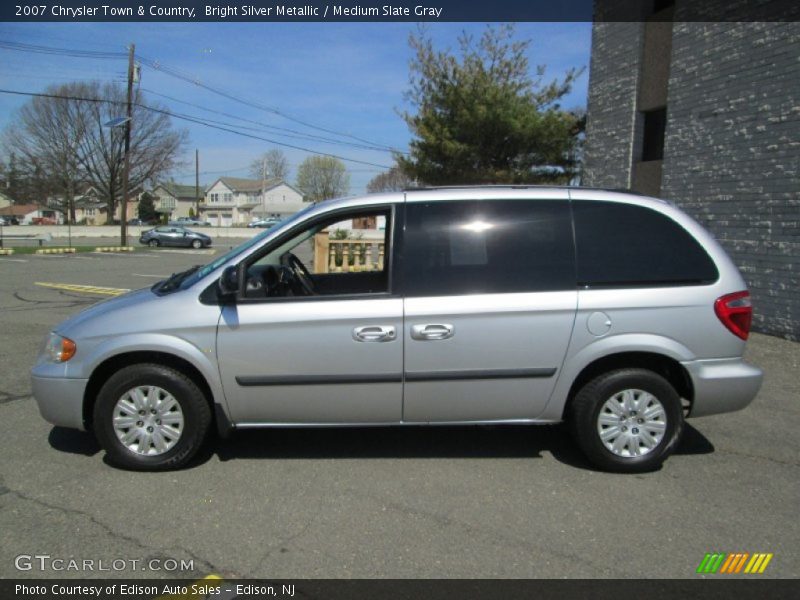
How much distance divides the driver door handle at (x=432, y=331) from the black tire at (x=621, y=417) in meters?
1.01

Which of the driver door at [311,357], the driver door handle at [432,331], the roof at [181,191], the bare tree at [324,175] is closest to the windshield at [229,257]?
the driver door at [311,357]

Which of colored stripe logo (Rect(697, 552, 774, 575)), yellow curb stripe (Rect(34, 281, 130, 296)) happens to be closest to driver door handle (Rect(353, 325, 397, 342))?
colored stripe logo (Rect(697, 552, 774, 575))

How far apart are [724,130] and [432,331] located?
7.71 meters

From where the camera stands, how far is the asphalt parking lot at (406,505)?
9.86ft

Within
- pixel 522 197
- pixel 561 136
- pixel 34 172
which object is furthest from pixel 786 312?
pixel 34 172

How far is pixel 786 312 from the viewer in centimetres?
823

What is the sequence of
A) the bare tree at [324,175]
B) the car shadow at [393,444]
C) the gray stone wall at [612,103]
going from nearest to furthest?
the car shadow at [393,444]
the gray stone wall at [612,103]
the bare tree at [324,175]

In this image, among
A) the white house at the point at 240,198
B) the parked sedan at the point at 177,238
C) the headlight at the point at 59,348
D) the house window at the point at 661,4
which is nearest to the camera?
the headlight at the point at 59,348

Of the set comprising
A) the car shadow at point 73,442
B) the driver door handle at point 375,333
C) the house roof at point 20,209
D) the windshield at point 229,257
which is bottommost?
the car shadow at point 73,442

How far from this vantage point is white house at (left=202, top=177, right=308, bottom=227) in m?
97.2

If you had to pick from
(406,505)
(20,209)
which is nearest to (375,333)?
(406,505)

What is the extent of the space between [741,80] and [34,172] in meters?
62.7

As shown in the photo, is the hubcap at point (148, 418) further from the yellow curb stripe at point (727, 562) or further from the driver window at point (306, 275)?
the yellow curb stripe at point (727, 562)
